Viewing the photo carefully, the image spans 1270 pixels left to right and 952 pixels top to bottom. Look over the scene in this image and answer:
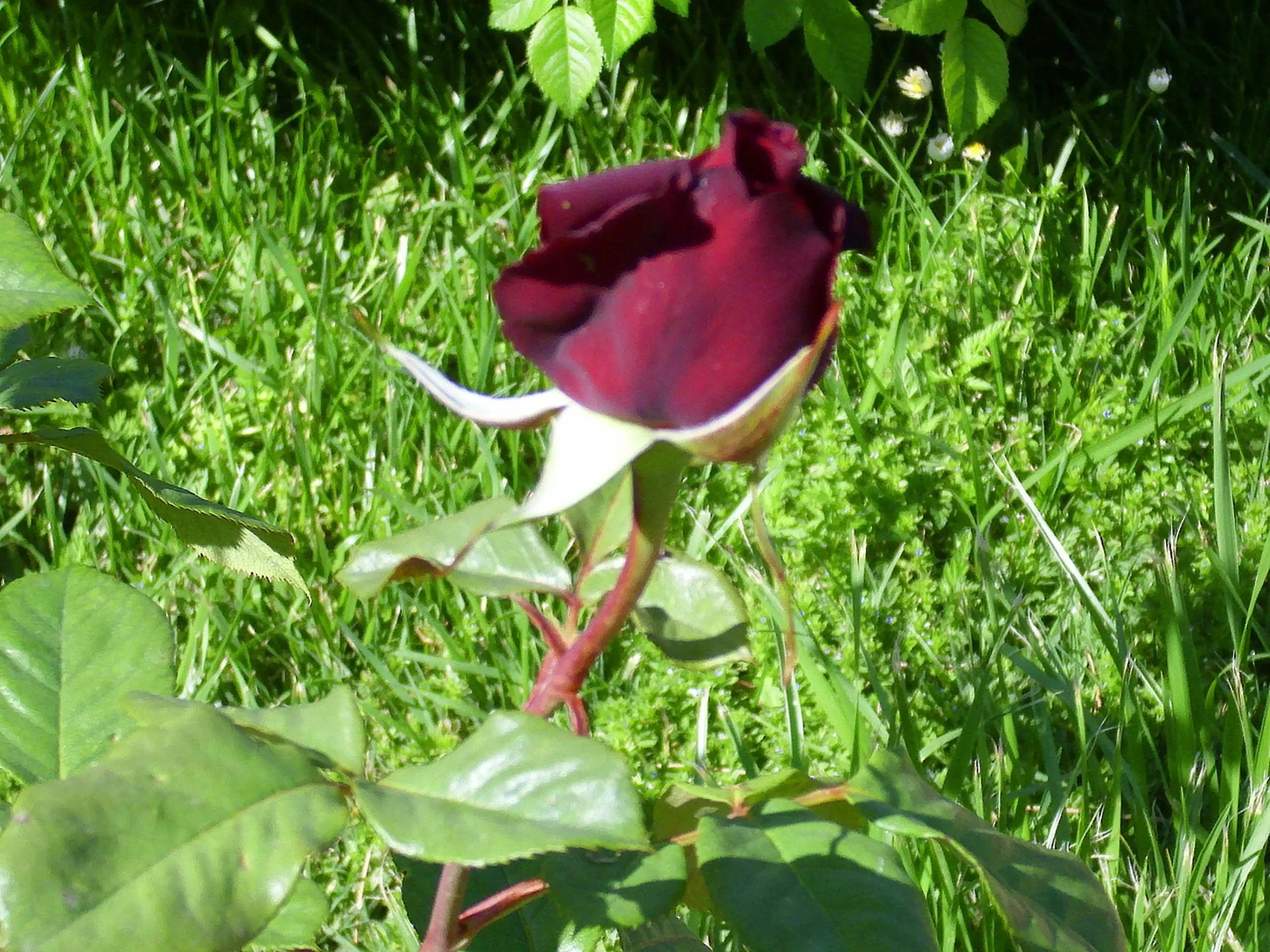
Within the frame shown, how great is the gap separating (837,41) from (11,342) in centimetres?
143

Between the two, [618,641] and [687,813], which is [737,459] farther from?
[618,641]

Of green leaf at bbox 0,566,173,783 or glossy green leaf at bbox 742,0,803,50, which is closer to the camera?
green leaf at bbox 0,566,173,783

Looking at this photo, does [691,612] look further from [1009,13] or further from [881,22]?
[881,22]

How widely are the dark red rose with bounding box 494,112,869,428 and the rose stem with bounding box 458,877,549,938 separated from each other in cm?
24

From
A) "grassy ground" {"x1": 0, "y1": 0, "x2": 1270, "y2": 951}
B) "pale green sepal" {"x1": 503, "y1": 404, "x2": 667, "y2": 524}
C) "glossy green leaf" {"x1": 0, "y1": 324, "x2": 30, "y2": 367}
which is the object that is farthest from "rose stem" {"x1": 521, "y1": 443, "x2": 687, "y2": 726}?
"grassy ground" {"x1": 0, "y1": 0, "x2": 1270, "y2": 951}

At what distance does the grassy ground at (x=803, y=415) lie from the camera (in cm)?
130

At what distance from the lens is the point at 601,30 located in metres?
1.65

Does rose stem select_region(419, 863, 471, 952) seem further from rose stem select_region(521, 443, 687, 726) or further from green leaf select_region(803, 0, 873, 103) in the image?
green leaf select_region(803, 0, 873, 103)

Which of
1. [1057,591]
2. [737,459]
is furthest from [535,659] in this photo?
[737,459]

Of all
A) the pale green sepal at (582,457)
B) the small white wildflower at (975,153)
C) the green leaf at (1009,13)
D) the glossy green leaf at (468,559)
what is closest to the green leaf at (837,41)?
the green leaf at (1009,13)

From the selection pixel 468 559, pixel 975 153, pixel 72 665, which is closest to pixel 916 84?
pixel 975 153

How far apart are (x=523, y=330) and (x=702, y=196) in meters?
0.10

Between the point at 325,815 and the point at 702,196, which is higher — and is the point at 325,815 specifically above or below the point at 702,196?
below

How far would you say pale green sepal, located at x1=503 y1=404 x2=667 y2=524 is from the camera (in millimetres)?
532
